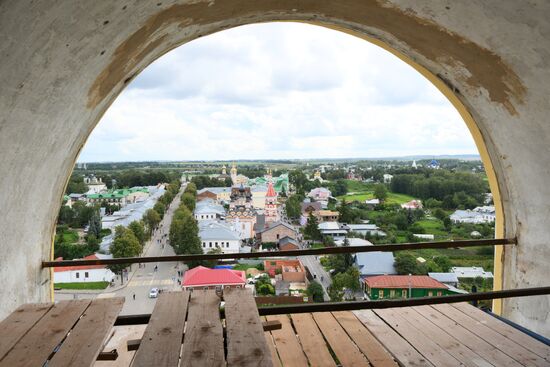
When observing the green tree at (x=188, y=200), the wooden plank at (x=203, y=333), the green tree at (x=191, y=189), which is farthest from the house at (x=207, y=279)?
the green tree at (x=191, y=189)

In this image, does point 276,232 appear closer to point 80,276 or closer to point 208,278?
point 208,278

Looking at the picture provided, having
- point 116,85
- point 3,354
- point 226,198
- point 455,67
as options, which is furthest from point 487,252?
point 226,198

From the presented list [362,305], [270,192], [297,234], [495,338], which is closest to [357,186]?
[297,234]

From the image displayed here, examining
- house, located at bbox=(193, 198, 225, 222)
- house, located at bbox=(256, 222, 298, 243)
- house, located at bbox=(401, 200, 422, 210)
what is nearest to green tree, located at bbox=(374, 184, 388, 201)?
house, located at bbox=(401, 200, 422, 210)

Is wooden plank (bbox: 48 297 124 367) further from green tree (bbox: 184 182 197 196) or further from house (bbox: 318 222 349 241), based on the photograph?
green tree (bbox: 184 182 197 196)

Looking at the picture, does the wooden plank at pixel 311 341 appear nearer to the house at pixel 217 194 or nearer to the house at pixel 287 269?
the house at pixel 287 269
